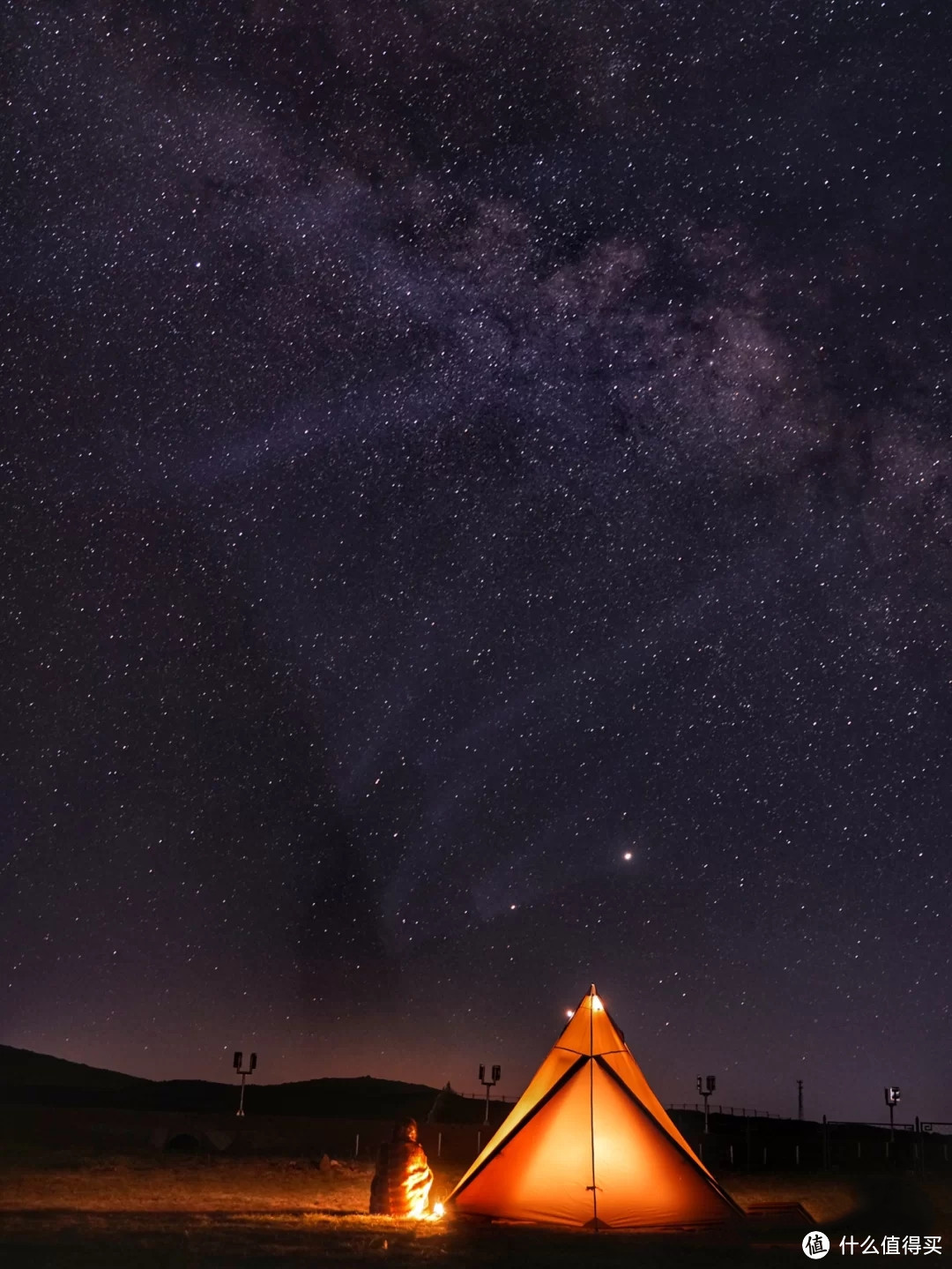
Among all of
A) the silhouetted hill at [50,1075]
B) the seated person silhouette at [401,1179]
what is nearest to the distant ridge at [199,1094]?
the silhouetted hill at [50,1075]

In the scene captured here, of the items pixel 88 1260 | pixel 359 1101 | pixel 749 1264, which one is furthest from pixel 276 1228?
pixel 359 1101

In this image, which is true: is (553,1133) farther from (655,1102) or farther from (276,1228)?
(276,1228)

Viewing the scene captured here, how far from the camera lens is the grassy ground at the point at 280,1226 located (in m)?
10.7

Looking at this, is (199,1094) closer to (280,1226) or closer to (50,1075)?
(50,1075)

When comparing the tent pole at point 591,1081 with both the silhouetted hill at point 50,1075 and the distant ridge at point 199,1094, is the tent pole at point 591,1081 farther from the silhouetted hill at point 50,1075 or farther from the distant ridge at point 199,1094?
the silhouetted hill at point 50,1075

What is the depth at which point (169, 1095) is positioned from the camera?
103 m

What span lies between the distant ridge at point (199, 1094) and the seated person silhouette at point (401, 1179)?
189 feet

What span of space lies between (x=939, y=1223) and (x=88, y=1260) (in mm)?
13027

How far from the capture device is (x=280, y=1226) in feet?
43.9

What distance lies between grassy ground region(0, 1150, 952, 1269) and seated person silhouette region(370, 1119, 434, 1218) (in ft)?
1.62

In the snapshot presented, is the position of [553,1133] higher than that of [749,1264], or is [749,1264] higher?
[553,1133]

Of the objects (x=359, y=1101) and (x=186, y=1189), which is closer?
(x=186, y=1189)

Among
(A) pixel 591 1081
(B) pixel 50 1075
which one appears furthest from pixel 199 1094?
(A) pixel 591 1081

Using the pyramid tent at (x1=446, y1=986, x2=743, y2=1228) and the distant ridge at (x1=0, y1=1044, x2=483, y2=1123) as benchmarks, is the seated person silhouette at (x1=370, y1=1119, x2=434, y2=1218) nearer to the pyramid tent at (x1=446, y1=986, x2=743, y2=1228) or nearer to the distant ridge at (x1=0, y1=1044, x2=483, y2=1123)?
the pyramid tent at (x1=446, y1=986, x2=743, y2=1228)
